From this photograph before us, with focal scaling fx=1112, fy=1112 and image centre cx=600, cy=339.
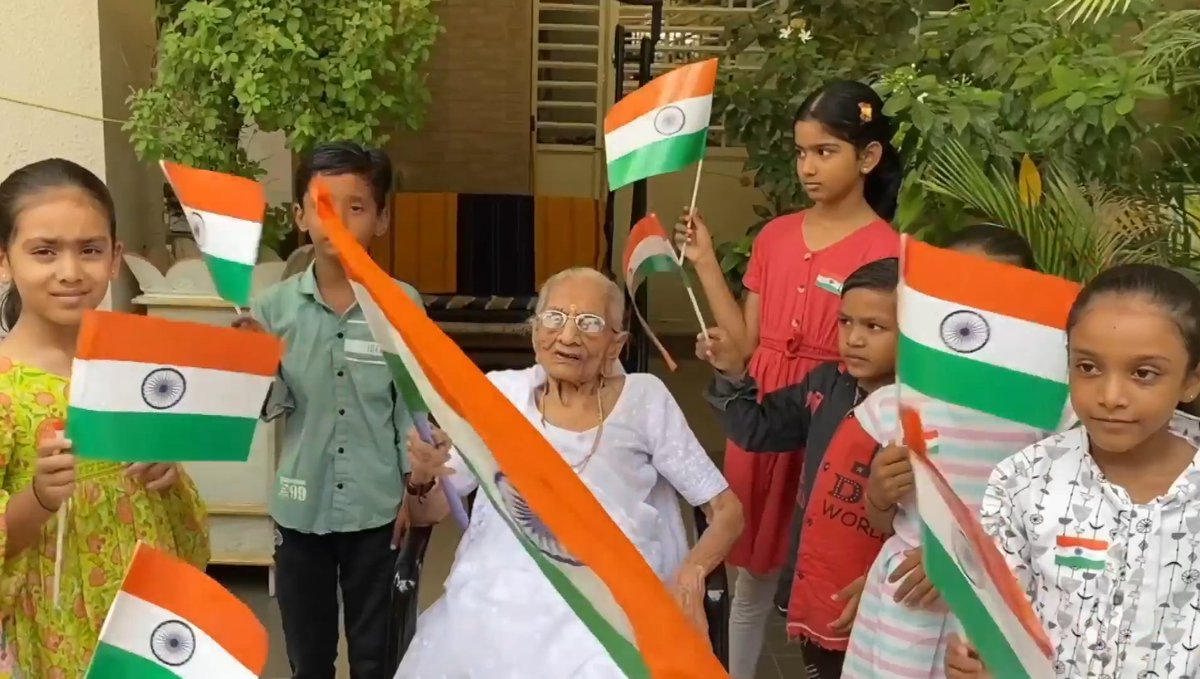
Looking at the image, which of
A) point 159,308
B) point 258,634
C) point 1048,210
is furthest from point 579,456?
point 159,308

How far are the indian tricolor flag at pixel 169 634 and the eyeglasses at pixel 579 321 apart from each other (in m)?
Result: 0.83

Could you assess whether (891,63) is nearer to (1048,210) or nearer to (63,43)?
(1048,210)

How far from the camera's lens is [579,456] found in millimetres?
2008

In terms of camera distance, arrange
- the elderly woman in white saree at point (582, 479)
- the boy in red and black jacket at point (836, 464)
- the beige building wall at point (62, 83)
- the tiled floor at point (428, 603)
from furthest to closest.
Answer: the tiled floor at point (428, 603), the beige building wall at point (62, 83), the elderly woman in white saree at point (582, 479), the boy in red and black jacket at point (836, 464)

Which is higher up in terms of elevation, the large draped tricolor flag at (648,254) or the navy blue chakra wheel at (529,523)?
the large draped tricolor flag at (648,254)

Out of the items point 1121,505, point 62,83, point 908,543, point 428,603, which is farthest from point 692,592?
point 62,83

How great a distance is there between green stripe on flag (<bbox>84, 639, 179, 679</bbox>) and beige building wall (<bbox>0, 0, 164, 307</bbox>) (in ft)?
6.10

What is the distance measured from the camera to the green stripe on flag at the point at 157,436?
4.35 feet

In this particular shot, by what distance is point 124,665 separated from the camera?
1276mm

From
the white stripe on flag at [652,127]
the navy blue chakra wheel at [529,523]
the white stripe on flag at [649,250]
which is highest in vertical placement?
the white stripe on flag at [652,127]

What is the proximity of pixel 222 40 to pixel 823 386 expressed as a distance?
1.78 metres

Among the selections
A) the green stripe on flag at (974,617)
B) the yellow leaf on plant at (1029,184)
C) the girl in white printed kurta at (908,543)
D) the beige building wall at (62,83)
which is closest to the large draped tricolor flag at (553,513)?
the green stripe on flag at (974,617)

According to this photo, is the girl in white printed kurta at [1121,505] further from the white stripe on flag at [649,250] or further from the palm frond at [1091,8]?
the palm frond at [1091,8]

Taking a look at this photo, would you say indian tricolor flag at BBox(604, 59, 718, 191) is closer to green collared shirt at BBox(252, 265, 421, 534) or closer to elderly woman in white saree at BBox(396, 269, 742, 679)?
elderly woman in white saree at BBox(396, 269, 742, 679)
